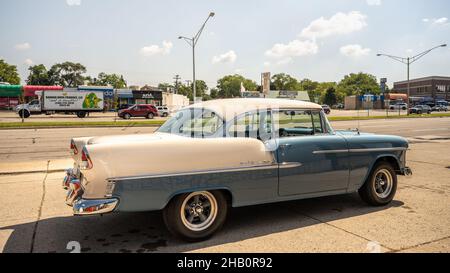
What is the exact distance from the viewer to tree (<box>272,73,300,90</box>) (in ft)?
519

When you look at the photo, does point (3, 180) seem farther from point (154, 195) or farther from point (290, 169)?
point (290, 169)

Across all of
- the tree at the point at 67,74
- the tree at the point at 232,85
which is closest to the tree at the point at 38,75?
the tree at the point at 67,74

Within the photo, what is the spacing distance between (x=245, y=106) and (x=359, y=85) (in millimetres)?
153087

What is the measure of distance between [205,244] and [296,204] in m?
2.12

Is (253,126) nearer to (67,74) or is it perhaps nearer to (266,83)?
(266,83)

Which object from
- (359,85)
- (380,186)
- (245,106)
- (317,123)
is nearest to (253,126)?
(245,106)

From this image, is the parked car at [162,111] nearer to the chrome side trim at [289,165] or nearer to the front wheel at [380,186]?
the front wheel at [380,186]

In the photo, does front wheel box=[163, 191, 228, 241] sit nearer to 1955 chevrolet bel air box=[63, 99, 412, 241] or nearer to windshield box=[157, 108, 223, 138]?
1955 chevrolet bel air box=[63, 99, 412, 241]

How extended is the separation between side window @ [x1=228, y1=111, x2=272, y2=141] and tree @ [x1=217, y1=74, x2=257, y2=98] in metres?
161

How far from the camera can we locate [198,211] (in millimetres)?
4016

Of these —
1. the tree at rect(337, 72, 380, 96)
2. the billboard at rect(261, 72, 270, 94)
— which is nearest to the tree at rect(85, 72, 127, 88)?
the tree at rect(337, 72, 380, 96)
